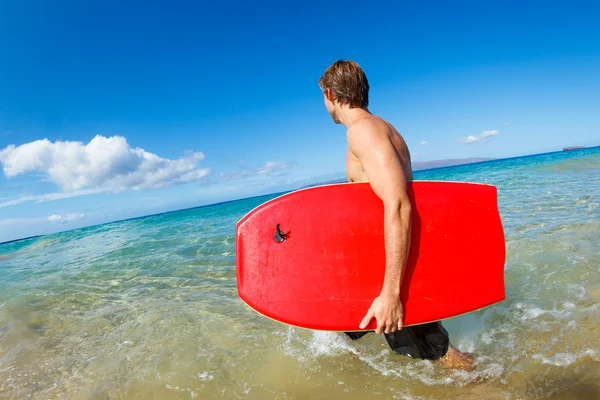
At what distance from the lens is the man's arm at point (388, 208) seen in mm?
1713

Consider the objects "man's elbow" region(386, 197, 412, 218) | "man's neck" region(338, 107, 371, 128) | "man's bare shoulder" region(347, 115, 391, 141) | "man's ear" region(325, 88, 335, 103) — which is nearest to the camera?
"man's elbow" region(386, 197, 412, 218)

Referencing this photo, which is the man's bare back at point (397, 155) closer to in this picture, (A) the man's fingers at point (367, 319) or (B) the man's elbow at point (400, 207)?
(B) the man's elbow at point (400, 207)

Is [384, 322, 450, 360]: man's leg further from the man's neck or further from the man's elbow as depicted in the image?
the man's neck

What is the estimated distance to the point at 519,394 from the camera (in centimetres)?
193

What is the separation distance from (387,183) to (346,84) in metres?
0.77

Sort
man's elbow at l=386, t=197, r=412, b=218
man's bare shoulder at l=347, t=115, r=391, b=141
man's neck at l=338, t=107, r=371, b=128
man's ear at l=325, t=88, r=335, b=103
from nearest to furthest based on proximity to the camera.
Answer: man's elbow at l=386, t=197, r=412, b=218 < man's bare shoulder at l=347, t=115, r=391, b=141 < man's neck at l=338, t=107, r=371, b=128 < man's ear at l=325, t=88, r=335, b=103

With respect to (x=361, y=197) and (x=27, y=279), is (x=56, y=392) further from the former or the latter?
(x=27, y=279)

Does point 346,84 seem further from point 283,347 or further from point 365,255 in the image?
point 283,347

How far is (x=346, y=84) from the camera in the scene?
6.91 ft

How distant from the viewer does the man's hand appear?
5.88ft

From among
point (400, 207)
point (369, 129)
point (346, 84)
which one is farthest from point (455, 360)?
point (346, 84)

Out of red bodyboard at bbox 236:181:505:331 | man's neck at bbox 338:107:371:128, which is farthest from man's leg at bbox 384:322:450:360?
man's neck at bbox 338:107:371:128

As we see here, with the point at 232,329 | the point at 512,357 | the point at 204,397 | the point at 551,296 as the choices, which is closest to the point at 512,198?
the point at 551,296

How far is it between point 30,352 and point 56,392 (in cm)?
119
